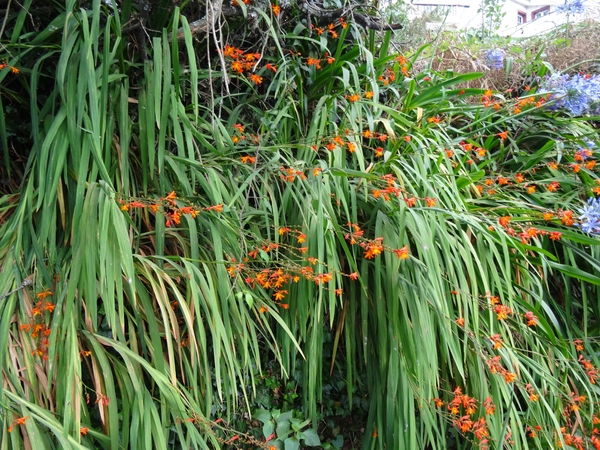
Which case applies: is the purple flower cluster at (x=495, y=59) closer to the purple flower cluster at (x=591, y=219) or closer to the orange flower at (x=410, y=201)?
the purple flower cluster at (x=591, y=219)

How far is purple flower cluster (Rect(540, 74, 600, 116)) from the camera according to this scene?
2.37 m

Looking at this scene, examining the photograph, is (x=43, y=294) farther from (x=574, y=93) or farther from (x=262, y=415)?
(x=574, y=93)

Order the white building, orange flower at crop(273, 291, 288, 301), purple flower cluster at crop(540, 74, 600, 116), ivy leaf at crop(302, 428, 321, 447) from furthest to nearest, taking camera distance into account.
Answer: the white building < purple flower cluster at crop(540, 74, 600, 116) < ivy leaf at crop(302, 428, 321, 447) < orange flower at crop(273, 291, 288, 301)

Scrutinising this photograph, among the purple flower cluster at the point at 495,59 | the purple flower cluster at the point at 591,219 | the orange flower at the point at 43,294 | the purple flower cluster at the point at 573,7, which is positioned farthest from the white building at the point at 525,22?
the orange flower at the point at 43,294

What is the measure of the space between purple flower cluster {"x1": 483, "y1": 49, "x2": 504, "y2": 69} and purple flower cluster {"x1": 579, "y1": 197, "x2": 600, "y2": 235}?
1297mm

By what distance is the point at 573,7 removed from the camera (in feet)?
10.6

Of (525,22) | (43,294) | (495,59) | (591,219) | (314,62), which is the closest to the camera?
(43,294)

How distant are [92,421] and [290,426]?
0.59 m

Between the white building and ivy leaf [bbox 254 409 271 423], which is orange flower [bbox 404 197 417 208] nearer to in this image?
ivy leaf [bbox 254 409 271 423]

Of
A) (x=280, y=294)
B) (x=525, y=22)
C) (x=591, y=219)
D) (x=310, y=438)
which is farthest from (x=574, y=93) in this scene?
(x=525, y=22)

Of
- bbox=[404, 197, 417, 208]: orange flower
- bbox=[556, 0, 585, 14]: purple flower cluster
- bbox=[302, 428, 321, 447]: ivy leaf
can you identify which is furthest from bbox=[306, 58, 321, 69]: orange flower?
bbox=[556, 0, 585, 14]: purple flower cluster

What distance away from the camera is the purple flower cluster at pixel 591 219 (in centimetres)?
186

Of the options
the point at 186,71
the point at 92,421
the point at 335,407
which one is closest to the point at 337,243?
the point at 335,407

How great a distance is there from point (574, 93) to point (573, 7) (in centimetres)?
125
